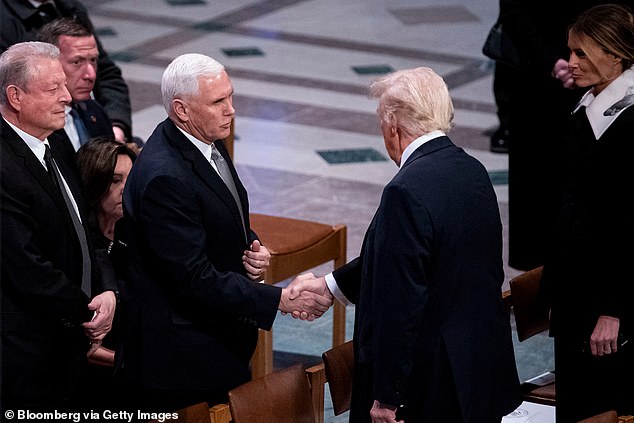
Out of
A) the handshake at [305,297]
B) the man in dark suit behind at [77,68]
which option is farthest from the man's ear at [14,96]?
the man in dark suit behind at [77,68]

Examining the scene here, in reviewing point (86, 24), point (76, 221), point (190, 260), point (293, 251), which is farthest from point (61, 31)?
point (190, 260)

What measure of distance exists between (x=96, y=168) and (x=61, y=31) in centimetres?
101

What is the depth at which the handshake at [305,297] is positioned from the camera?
12.4 ft

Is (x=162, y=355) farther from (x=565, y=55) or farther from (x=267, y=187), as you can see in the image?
(x=267, y=187)

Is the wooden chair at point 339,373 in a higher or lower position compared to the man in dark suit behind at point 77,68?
lower

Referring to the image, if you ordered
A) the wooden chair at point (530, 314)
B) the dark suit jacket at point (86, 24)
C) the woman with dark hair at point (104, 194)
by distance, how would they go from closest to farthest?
1. the woman with dark hair at point (104, 194)
2. the wooden chair at point (530, 314)
3. the dark suit jacket at point (86, 24)

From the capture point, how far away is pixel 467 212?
3.24m

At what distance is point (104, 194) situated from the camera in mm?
4395

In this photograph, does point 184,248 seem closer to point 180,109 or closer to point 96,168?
point 180,109

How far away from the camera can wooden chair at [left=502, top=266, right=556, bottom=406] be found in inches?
172

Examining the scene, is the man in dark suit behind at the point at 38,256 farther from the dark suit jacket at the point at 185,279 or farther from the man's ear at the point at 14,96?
the dark suit jacket at the point at 185,279

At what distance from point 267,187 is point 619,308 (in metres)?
3.64

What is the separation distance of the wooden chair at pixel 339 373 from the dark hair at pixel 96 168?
1.09 meters

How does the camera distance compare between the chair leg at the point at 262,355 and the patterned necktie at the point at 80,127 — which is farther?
the patterned necktie at the point at 80,127
